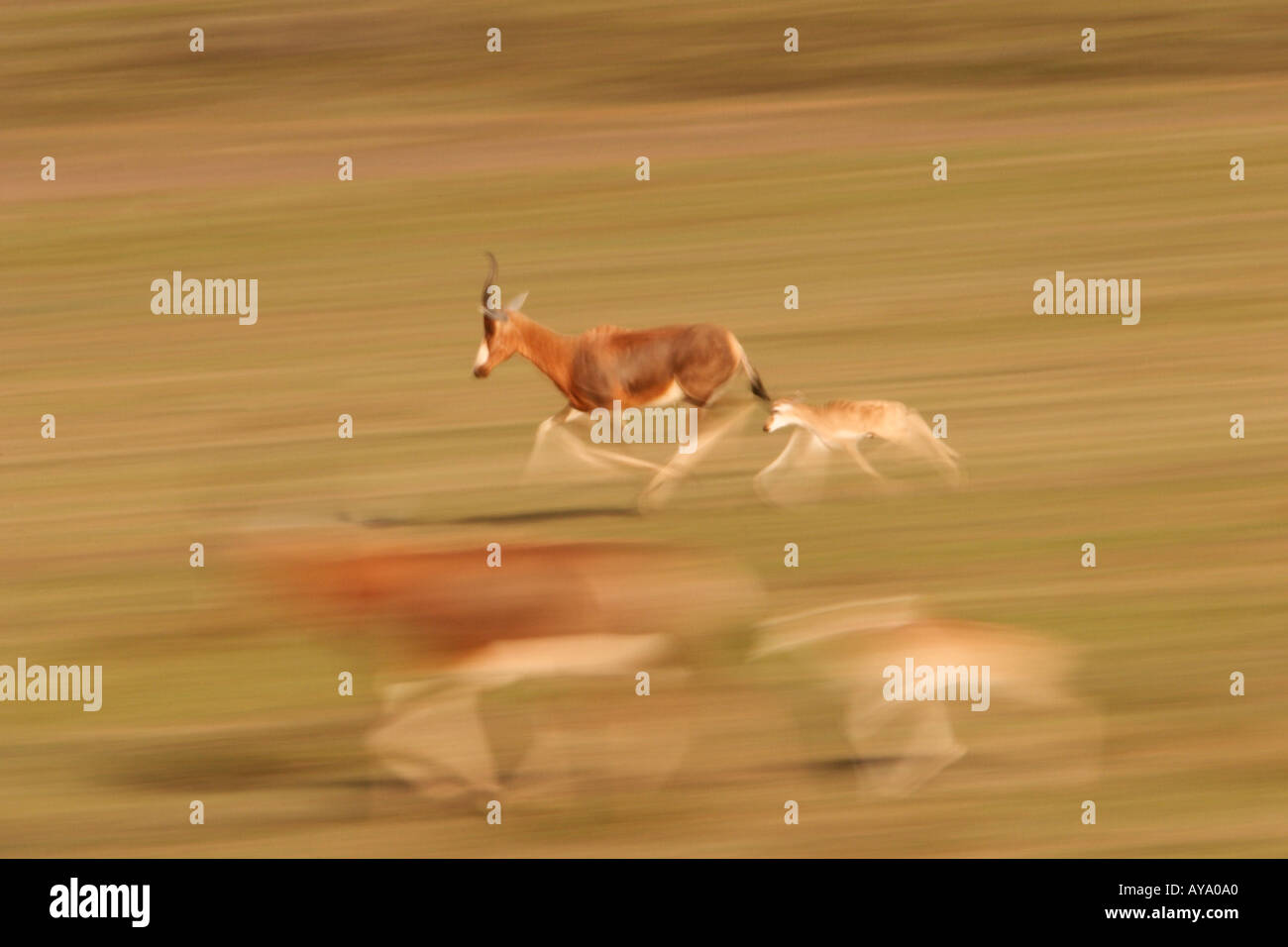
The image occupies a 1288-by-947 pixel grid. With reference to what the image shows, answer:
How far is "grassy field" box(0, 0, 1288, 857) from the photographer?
216 inches

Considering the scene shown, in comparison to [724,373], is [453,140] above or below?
above

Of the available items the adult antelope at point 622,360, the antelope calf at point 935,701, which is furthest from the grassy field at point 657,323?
the adult antelope at point 622,360

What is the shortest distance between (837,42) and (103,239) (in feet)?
10.6

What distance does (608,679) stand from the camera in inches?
222

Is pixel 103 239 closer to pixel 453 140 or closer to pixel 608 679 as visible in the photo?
pixel 453 140

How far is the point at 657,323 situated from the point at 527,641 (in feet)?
5.57

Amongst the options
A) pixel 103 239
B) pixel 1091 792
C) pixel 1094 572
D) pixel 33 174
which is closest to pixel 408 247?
pixel 103 239

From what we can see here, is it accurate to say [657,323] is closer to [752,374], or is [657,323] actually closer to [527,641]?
[752,374]

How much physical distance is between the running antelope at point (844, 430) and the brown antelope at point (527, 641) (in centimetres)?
54

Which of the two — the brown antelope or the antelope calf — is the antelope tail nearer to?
the brown antelope

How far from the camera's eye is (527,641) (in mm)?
5629

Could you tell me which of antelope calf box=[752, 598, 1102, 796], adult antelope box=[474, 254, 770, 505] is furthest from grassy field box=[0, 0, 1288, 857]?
adult antelope box=[474, 254, 770, 505]

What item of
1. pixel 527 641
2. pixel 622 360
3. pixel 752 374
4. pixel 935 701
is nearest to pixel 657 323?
pixel 752 374

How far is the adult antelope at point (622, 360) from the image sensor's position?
19.6ft
